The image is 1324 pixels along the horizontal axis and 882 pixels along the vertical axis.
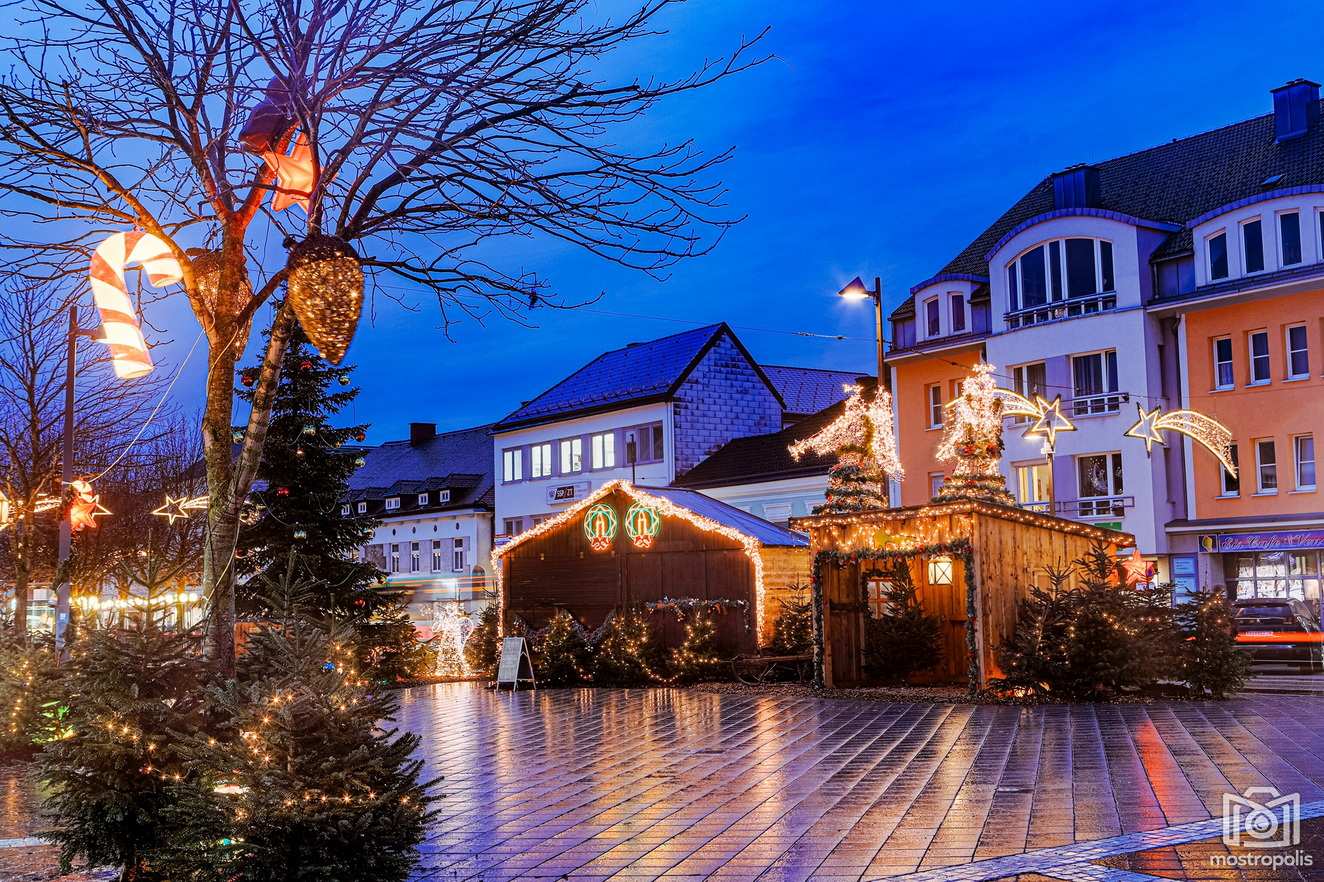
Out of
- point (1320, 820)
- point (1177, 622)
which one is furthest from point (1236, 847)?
point (1177, 622)

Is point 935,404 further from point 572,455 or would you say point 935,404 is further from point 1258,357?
point 572,455

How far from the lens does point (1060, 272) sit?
120 feet

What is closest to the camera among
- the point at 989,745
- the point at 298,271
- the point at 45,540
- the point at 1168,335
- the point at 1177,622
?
the point at 298,271

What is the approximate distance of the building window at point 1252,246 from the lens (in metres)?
33.0

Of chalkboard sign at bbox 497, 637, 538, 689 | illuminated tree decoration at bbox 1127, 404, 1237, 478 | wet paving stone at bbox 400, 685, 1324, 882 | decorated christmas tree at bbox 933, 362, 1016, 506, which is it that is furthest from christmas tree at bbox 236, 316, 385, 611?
illuminated tree decoration at bbox 1127, 404, 1237, 478

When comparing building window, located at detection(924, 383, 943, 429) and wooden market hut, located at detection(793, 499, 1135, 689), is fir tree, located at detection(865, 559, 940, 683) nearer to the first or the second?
wooden market hut, located at detection(793, 499, 1135, 689)

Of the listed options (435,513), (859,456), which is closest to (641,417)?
(435,513)

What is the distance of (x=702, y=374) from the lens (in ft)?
153

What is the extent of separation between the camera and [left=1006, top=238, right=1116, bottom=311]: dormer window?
117ft

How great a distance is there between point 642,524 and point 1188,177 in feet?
68.6

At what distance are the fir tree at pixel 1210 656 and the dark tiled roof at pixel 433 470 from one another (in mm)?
40056

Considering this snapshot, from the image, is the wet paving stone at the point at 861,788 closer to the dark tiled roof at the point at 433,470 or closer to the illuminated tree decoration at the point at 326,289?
the illuminated tree decoration at the point at 326,289

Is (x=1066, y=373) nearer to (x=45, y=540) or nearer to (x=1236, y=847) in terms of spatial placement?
(x=45, y=540)

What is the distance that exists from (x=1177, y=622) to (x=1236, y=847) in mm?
11310
